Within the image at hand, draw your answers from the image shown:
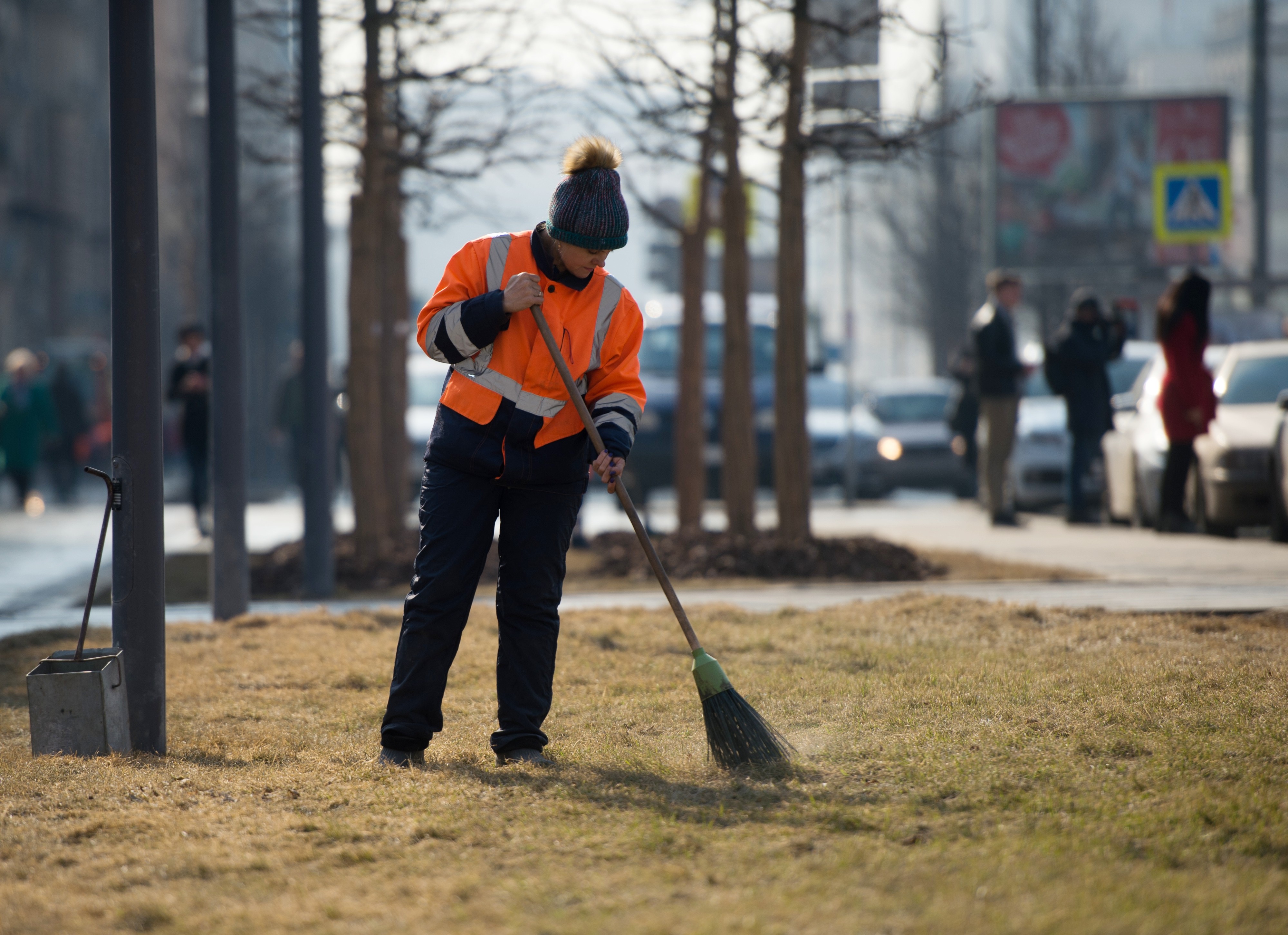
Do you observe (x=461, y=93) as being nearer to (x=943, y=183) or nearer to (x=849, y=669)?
(x=849, y=669)

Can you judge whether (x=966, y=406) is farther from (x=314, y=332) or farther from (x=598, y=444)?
(x=598, y=444)

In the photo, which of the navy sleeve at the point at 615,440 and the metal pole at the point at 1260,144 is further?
the metal pole at the point at 1260,144

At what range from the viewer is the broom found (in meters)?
4.15

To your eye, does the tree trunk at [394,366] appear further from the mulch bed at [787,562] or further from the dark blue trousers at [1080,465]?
the dark blue trousers at [1080,465]

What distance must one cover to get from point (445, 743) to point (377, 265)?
6499mm

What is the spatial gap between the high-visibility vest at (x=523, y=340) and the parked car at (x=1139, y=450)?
7518mm

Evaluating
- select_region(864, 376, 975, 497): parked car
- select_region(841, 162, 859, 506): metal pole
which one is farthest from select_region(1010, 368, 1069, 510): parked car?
select_region(864, 376, 975, 497): parked car

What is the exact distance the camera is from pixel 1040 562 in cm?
986

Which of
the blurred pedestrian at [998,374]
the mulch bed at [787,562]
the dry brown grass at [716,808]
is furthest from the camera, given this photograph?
the blurred pedestrian at [998,374]

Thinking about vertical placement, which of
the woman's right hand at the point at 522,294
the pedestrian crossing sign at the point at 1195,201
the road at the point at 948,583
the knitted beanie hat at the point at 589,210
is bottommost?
the road at the point at 948,583

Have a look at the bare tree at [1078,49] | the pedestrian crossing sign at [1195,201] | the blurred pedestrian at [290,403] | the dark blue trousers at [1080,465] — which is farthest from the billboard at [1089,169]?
the blurred pedestrian at [290,403]

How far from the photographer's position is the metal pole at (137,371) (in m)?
4.55

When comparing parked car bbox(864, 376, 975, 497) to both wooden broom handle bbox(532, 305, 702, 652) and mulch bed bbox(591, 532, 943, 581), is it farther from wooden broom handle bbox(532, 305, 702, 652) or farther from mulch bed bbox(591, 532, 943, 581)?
wooden broom handle bbox(532, 305, 702, 652)

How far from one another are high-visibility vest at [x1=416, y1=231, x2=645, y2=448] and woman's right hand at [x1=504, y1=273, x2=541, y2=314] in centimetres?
5
